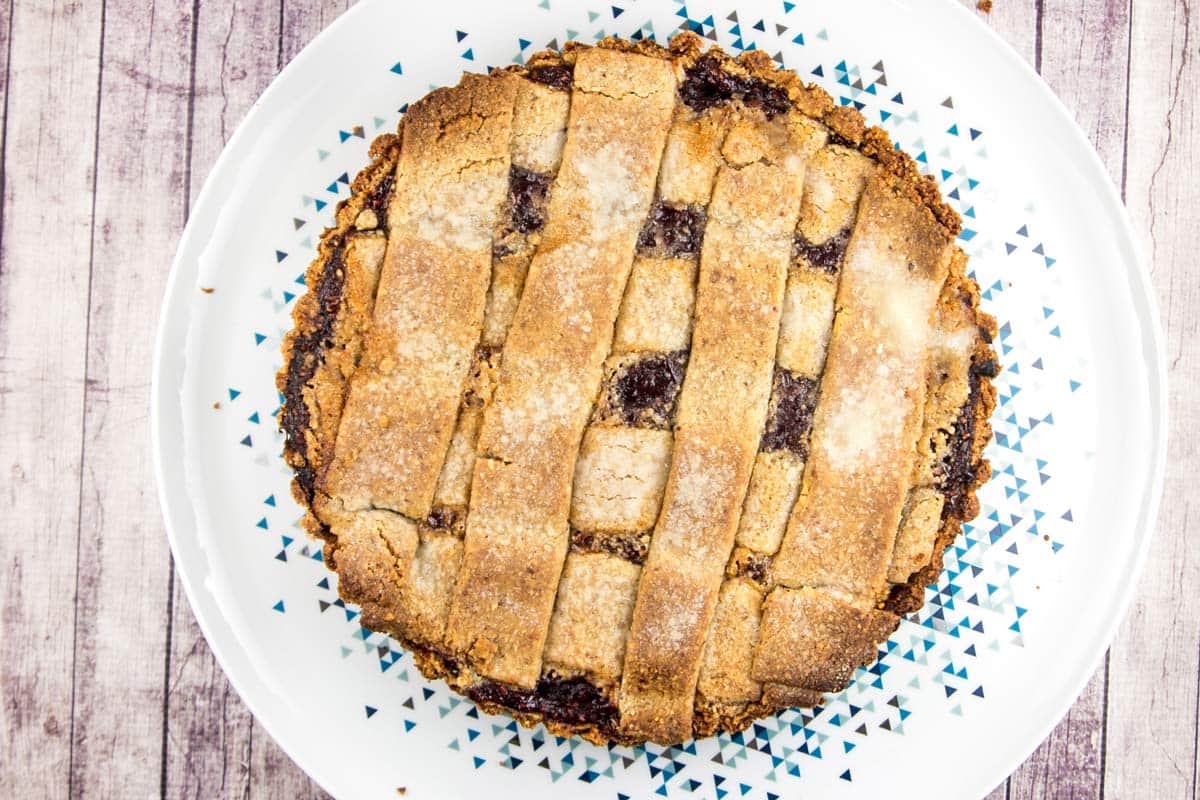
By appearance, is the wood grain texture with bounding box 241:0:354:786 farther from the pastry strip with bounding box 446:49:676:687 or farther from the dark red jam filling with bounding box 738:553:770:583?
the dark red jam filling with bounding box 738:553:770:583

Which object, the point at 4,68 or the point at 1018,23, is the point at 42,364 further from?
the point at 1018,23

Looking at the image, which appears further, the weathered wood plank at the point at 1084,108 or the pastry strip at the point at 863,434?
the weathered wood plank at the point at 1084,108

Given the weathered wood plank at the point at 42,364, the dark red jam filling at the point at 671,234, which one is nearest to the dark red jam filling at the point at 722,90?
the dark red jam filling at the point at 671,234

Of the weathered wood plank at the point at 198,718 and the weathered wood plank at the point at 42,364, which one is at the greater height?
the weathered wood plank at the point at 42,364

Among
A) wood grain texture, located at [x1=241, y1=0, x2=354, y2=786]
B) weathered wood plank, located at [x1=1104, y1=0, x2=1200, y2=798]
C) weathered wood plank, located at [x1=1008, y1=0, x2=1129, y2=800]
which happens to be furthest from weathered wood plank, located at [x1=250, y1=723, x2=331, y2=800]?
weathered wood plank, located at [x1=1104, y1=0, x2=1200, y2=798]

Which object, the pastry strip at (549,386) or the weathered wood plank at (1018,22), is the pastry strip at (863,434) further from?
the weathered wood plank at (1018,22)

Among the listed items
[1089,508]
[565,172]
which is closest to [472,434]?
[565,172]

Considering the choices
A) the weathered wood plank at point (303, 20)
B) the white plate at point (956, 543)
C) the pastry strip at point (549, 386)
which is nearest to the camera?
the pastry strip at point (549, 386)
